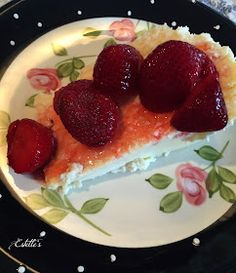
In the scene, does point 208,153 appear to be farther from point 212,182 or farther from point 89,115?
point 89,115

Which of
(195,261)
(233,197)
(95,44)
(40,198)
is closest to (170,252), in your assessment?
(195,261)

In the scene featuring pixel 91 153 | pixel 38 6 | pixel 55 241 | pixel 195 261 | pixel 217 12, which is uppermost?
pixel 38 6

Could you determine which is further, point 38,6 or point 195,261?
point 38,6

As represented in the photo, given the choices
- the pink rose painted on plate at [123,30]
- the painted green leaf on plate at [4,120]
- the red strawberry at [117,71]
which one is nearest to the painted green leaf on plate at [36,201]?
the painted green leaf on plate at [4,120]

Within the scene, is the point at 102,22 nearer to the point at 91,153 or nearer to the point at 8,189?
the point at 91,153

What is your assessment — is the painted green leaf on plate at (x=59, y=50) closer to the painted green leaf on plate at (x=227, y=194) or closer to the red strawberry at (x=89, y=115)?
the red strawberry at (x=89, y=115)
